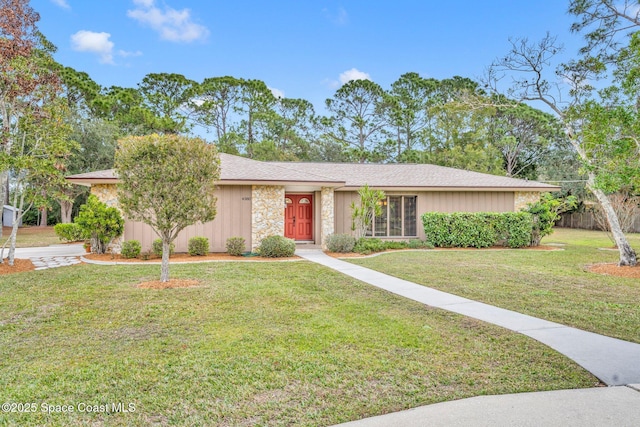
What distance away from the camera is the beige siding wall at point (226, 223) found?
1308 cm

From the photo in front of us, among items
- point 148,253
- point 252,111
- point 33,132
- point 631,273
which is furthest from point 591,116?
point 252,111

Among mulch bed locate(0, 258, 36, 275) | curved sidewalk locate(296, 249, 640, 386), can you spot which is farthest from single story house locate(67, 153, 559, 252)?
curved sidewalk locate(296, 249, 640, 386)

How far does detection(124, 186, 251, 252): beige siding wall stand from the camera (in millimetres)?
13078

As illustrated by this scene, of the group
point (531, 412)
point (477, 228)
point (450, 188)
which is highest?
point (450, 188)

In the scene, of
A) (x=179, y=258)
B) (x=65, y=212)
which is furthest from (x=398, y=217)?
(x=65, y=212)

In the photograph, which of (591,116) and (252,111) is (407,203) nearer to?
(591,116)

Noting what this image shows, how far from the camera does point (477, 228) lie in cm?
1465

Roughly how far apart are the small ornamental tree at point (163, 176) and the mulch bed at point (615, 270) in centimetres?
910

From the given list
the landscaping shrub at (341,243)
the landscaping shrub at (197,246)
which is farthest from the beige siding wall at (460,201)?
the landscaping shrub at (197,246)

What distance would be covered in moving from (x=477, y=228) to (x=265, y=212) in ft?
25.4

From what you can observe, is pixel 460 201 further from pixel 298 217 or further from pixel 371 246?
pixel 298 217

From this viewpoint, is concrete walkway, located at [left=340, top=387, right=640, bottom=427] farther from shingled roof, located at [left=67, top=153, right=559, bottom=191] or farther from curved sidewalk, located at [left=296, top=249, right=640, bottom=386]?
shingled roof, located at [left=67, top=153, right=559, bottom=191]

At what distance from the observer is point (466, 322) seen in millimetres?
5062

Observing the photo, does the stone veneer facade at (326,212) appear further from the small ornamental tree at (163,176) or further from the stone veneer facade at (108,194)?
the small ornamental tree at (163,176)
